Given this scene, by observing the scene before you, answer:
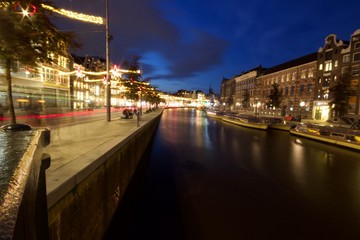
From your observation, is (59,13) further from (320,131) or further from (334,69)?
(334,69)

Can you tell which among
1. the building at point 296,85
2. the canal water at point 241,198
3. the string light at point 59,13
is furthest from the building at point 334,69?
the string light at point 59,13

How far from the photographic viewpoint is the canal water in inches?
284

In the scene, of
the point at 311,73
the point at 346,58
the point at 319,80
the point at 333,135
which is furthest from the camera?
the point at 311,73

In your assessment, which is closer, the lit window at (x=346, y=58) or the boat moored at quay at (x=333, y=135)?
the boat moored at quay at (x=333, y=135)

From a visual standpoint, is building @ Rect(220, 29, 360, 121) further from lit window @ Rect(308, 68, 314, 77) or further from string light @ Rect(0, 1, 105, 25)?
string light @ Rect(0, 1, 105, 25)

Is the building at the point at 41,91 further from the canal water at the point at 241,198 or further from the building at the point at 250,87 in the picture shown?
the building at the point at 250,87

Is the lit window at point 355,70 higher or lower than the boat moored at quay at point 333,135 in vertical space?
higher

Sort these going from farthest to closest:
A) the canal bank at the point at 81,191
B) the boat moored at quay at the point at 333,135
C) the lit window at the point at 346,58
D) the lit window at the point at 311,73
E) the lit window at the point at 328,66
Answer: the lit window at the point at 311,73
the lit window at the point at 328,66
the lit window at the point at 346,58
the boat moored at quay at the point at 333,135
the canal bank at the point at 81,191

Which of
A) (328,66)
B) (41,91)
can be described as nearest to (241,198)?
(41,91)

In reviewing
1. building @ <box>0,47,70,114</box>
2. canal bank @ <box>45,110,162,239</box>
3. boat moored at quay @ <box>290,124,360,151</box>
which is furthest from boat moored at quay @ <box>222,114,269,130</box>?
canal bank @ <box>45,110,162,239</box>

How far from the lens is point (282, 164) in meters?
15.0

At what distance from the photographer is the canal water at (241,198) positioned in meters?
7.20

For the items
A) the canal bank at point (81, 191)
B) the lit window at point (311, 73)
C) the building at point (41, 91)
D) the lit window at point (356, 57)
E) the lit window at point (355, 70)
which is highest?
the lit window at point (356, 57)

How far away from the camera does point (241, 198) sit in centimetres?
942
